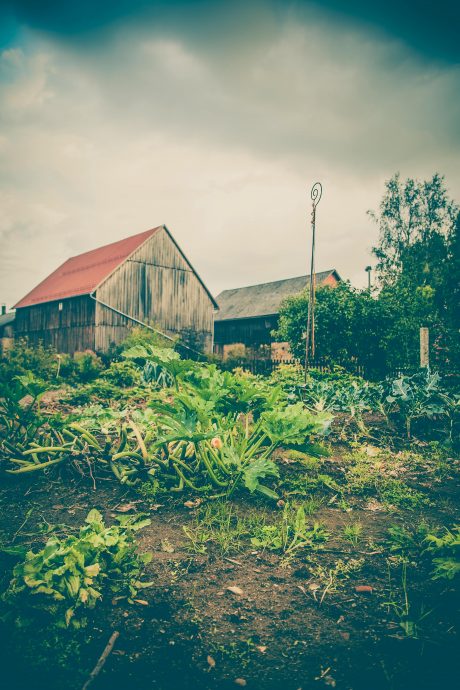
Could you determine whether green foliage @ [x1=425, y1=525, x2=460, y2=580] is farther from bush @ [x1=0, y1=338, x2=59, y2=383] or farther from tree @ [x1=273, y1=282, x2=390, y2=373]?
tree @ [x1=273, y1=282, x2=390, y2=373]

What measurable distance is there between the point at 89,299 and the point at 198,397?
1743 centimetres

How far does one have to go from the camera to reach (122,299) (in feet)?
63.0

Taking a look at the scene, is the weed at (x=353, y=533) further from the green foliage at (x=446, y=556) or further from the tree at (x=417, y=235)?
the tree at (x=417, y=235)

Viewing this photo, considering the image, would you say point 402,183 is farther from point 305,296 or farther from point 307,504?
point 307,504

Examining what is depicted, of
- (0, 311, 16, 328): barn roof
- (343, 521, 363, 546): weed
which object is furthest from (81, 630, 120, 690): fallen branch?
(0, 311, 16, 328): barn roof

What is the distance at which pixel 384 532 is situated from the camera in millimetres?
2406

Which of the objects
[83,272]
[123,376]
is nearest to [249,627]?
[123,376]

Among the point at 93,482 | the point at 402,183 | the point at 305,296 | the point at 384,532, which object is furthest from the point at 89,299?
the point at 402,183

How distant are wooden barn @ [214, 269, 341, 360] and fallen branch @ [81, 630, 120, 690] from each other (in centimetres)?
2295

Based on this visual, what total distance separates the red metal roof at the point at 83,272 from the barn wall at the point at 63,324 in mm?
402

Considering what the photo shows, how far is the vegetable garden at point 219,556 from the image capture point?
146 centimetres

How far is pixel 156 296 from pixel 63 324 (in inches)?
190

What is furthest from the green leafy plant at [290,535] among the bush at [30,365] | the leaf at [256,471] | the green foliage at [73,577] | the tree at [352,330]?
the tree at [352,330]

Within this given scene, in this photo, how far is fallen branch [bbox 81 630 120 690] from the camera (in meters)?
1.33
